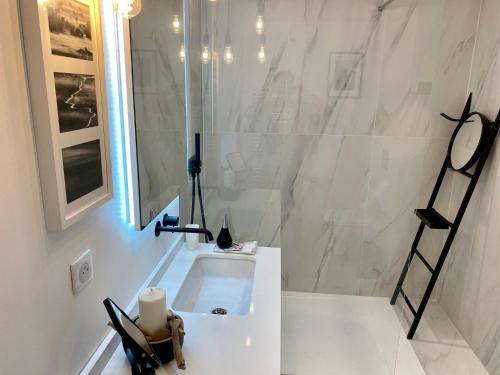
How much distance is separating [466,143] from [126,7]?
2141mm

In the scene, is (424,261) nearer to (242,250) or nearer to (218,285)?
(242,250)

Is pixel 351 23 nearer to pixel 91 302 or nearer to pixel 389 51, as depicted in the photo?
pixel 389 51

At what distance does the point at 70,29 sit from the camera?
88 centimetres

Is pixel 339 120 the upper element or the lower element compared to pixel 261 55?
lower

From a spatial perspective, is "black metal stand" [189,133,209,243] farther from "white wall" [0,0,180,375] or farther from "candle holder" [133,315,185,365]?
"candle holder" [133,315,185,365]

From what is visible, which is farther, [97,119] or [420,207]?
[420,207]

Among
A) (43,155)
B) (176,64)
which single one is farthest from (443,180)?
(43,155)

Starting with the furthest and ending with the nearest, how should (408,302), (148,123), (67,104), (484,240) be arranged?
(408,302) → (484,240) → (148,123) → (67,104)

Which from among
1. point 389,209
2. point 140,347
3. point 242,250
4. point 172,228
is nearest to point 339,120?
point 389,209

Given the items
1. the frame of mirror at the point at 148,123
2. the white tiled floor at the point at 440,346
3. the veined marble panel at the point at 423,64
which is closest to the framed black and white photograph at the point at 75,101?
the frame of mirror at the point at 148,123

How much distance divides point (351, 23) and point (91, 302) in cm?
222

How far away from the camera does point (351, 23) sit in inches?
94.3

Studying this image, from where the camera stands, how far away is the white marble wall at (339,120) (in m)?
2.40

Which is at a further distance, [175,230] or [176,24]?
[176,24]
